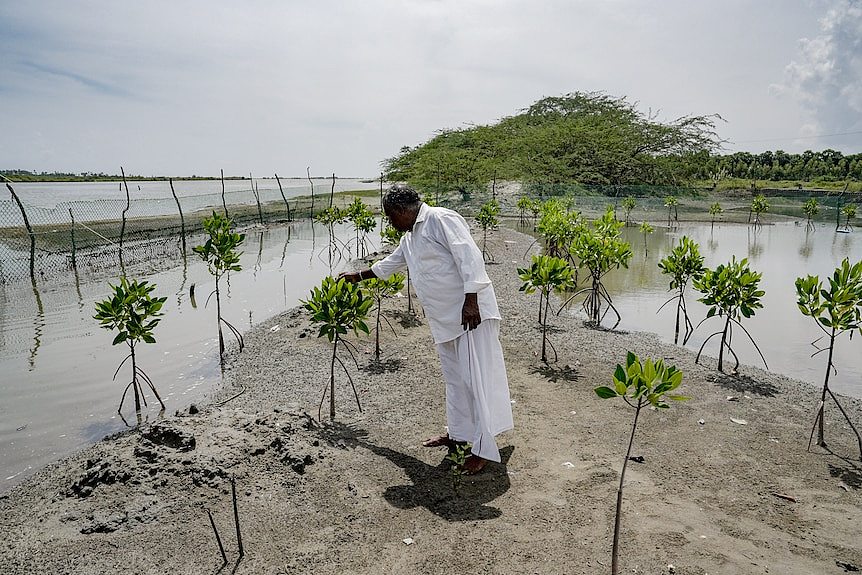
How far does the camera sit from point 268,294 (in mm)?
12125

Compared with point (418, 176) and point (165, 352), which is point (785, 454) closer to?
point (165, 352)

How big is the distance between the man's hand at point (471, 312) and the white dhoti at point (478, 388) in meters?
0.15

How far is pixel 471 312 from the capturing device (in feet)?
12.0

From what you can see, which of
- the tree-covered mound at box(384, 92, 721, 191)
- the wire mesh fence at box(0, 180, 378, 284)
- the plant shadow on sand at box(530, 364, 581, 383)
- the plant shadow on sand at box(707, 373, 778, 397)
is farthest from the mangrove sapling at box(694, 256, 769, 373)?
the tree-covered mound at box(384, 92, 721, 191)

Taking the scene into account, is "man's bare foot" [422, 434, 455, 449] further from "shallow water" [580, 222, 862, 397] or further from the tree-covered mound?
the tree-covered mound

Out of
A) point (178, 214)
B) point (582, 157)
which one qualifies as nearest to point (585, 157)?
point (582, 157)

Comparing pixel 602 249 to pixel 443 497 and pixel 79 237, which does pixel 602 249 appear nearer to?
pixel 443 497

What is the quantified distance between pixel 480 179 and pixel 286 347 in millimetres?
27825

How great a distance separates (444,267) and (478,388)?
35.3 inches

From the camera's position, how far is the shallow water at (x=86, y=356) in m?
5.50

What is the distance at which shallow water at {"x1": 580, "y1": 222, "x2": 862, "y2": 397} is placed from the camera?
752 cm

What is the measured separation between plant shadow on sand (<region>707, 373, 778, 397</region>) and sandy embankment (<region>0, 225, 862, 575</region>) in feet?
0.98

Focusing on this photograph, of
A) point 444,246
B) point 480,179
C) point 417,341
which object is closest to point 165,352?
point 417,341

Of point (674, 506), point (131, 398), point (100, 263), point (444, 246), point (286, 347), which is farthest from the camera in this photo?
point (100, 263)
